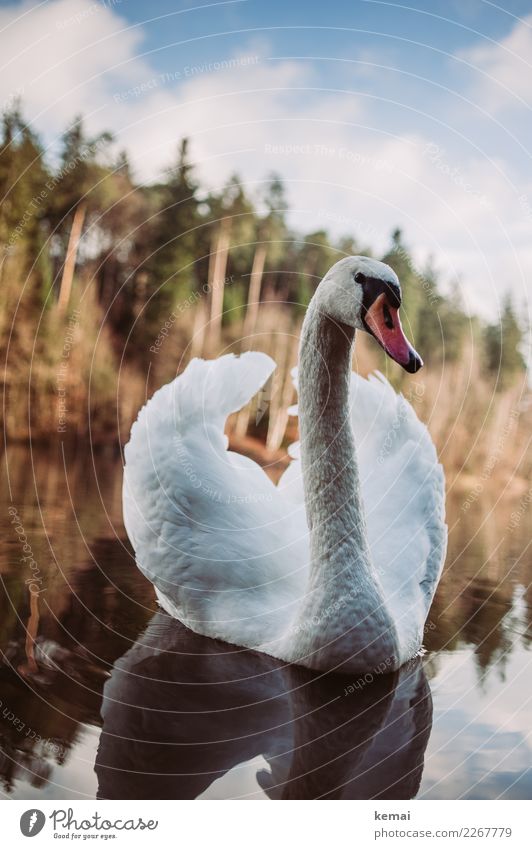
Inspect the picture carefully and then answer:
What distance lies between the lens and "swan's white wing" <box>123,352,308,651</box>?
193 cm

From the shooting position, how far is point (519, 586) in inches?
109

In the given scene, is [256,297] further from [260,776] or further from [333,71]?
[260,776]

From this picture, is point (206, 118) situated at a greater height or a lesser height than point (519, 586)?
greater

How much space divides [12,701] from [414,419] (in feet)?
4.46

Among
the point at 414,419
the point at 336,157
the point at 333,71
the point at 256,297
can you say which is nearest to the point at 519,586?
the point at 414,419

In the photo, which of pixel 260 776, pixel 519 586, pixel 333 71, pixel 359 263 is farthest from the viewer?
pixel 519 586

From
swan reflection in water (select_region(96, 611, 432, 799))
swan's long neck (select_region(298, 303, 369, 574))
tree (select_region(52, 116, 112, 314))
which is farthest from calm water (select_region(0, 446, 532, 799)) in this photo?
tree (select_region(52, 116, 112, 314))

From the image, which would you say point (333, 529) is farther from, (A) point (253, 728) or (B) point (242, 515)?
(A) point (253, 728)

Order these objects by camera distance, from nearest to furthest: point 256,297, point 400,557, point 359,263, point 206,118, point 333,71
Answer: point 359,263
point 400,557
point 333,71
point 206,118
point 256,297

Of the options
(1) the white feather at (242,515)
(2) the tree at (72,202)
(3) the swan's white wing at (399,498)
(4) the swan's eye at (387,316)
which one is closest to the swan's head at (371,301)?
(4) the swan's eye at (387,316)

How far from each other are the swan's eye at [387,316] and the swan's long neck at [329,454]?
0.25 m

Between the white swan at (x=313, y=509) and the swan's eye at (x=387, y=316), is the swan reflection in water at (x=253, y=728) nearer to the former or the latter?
the white swan at (x=313, y=509)

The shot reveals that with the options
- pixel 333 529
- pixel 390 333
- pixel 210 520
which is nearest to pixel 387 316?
pixel 390 333

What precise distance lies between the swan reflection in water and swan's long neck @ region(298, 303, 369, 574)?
0.30 metres
